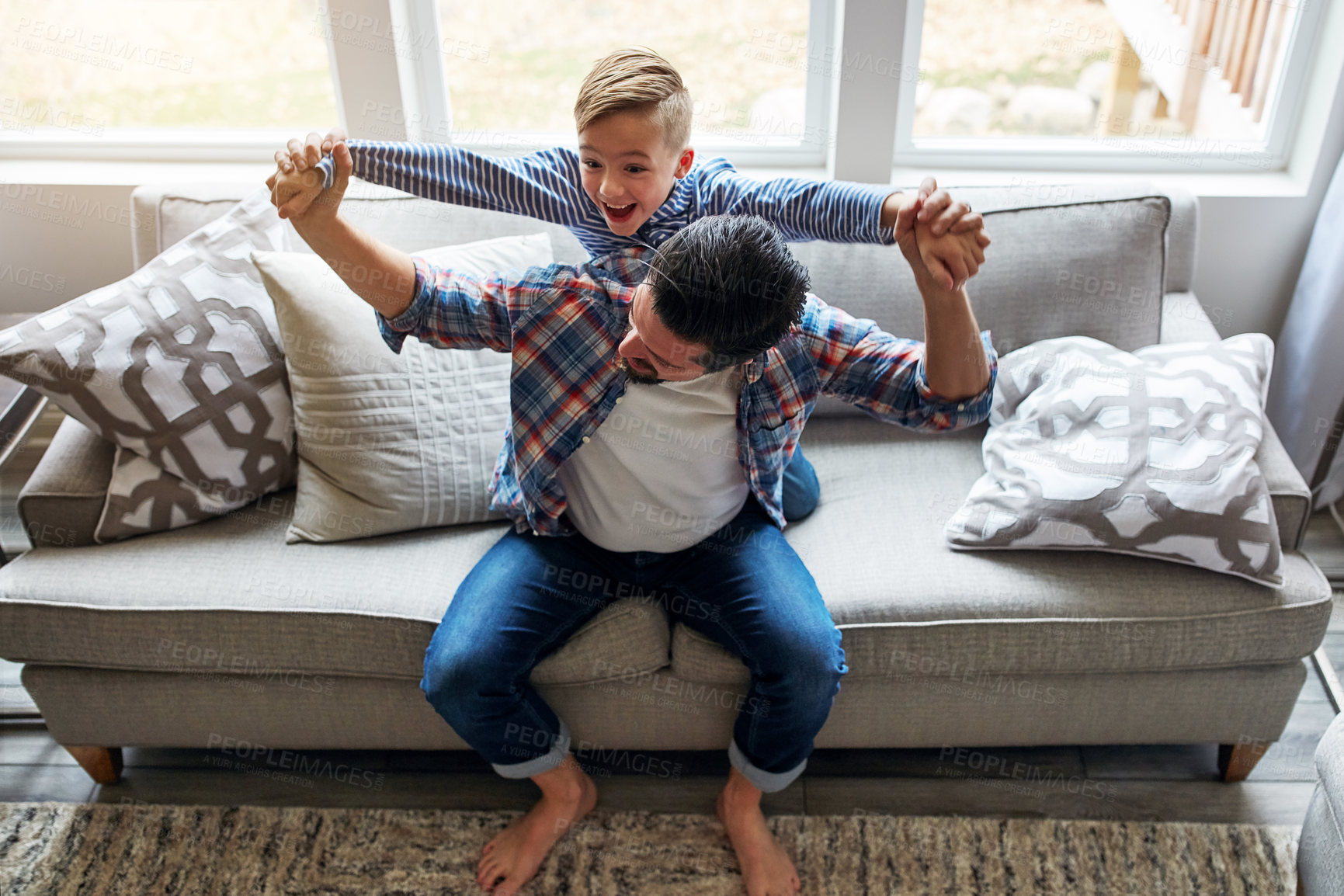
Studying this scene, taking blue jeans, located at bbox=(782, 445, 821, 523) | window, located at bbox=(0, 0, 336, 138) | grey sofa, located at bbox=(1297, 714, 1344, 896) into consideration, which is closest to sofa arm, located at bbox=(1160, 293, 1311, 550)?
grey sofa, located at bbox=(1297, 714, 1344, 896)

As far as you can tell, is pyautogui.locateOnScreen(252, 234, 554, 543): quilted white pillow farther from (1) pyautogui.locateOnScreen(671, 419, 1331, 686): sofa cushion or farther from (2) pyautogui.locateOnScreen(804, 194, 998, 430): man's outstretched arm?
(2) pyautogui.locateOnScreen(804, 194, 998, 430): man's outstretched arm

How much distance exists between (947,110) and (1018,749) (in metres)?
1.32

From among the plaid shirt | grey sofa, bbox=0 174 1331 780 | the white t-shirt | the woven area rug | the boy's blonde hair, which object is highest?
the boy's blonde hair

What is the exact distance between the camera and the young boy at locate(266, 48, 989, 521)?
1.09 meters

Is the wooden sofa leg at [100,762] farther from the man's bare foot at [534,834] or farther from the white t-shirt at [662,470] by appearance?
the white t-shirt at [662,470]

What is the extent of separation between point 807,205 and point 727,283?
0.24 metres

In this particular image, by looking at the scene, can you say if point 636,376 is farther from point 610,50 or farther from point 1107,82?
point 1107,82

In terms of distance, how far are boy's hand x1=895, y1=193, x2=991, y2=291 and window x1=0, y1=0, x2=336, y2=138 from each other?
1.50m

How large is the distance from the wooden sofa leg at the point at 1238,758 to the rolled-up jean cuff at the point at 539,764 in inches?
42.1

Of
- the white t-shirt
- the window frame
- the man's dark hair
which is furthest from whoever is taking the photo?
the window frame

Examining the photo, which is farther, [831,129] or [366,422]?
[831,129]

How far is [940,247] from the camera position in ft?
3.43

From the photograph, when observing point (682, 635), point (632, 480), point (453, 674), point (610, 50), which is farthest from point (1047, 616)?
point (610, 50)

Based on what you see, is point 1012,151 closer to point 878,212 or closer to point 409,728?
point 878,212
